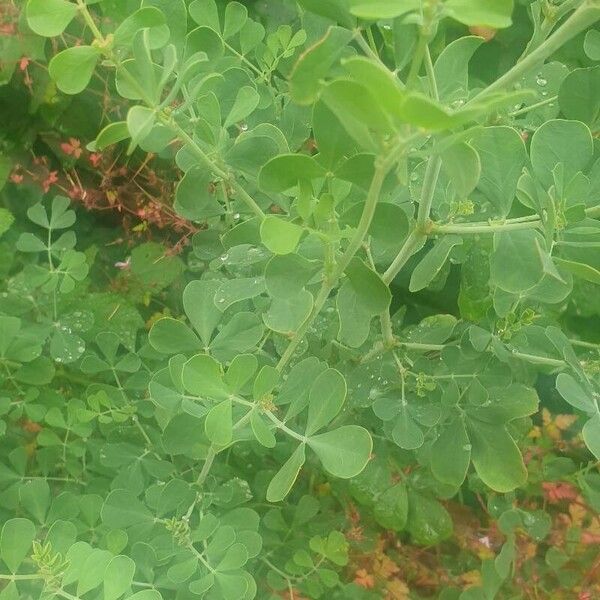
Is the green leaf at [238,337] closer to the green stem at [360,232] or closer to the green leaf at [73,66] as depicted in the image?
the green stem at [360,232]

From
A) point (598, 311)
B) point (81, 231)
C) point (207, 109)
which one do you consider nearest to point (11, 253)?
point (81, 231)

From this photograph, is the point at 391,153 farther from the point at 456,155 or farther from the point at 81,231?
the point at 81,231

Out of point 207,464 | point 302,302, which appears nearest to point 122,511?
point 207,464

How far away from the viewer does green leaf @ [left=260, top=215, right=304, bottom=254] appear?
0.47 metres

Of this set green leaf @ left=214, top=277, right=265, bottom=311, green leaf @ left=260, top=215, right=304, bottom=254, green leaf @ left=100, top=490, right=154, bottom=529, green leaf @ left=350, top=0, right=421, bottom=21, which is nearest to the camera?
green leaf @ left=350, top=0, right=421, bottom=21

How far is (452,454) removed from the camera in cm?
75

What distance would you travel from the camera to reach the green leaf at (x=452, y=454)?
0.74m

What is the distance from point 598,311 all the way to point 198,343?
24.6 inches

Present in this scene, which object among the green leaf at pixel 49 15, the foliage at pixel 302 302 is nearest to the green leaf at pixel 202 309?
the foliage at pixel 302 302

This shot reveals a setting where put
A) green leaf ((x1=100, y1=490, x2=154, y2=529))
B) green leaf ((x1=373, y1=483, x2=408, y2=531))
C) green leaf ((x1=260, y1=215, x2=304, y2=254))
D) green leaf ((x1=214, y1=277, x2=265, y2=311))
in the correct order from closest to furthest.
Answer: green leaf ((x1=260, y1=215, x2=304, y2=254)), green leaf ((x1=214, y1=277, x2=265, y2=311)), green leaf ((x1=100, y1=490, x2=154, y2=529)), green leaf ((x1=373, y1=483, x2=408, y2=531))

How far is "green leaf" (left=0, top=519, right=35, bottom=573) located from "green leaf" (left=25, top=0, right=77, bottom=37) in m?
0.45

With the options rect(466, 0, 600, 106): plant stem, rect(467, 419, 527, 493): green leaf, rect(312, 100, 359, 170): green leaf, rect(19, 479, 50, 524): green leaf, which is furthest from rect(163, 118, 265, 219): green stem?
Answer: rect(19, 479, 50, 524): green leaf

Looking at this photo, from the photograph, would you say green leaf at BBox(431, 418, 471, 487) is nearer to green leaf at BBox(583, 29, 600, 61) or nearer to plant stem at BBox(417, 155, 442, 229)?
plant stem at BBox(417, 155, 442, 229)

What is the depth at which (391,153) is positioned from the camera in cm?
41
